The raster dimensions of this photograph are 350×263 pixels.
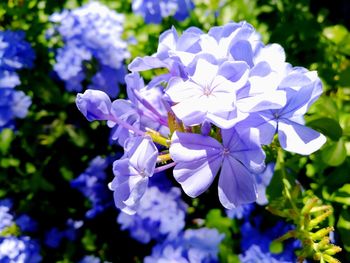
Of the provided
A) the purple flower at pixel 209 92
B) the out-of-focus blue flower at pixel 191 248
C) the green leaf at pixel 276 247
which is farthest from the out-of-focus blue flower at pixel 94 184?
the purple flower at pixel 209 92

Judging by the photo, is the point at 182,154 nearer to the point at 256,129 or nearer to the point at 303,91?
the point at 256,129

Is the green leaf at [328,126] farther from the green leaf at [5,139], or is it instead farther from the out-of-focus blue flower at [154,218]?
the green leaf at [5,139]

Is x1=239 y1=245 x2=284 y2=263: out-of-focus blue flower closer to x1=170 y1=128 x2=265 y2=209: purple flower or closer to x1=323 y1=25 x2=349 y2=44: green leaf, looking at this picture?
x1=170 y1=128 x2=265 y2=209: purple flower

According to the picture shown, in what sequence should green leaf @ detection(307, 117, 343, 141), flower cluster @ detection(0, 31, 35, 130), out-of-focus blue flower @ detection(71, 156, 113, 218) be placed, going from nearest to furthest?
green leaf @ detection(307, 117, 343, 141), flower cluster @ detection(0, 31, 35, 130), out-of-focus blue flower @ detection(71, 156, 113, 218)

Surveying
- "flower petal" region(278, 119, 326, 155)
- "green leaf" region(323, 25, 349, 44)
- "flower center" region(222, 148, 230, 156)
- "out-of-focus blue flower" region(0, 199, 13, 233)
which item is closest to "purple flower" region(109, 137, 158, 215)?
"flower center" region(222, 148, 230, 156)

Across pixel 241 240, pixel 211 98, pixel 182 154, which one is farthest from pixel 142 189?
pixel 241 240

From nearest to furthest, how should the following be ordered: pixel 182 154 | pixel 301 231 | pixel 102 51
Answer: pixel 182 154
pixel 301 231
pixel 102 51

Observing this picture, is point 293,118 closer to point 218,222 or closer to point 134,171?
point 134,171
